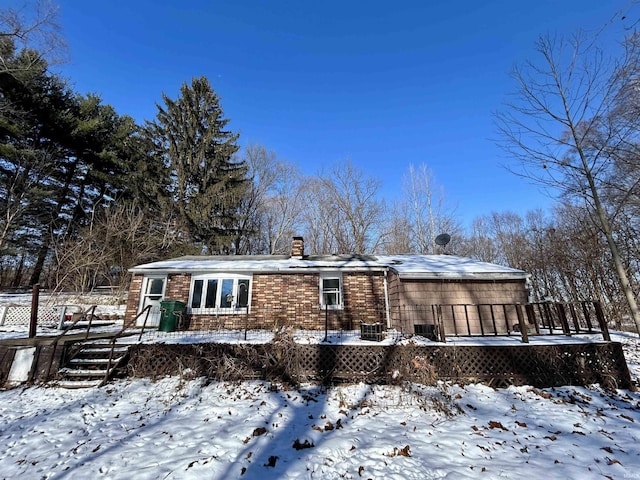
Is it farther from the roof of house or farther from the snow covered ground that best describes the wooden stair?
the roof of house

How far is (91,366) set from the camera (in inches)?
270

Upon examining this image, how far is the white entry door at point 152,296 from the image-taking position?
10773 mm

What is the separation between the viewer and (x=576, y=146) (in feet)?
33.0

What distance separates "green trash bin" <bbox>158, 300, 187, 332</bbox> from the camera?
989cm

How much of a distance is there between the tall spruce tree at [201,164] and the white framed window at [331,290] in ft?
38.5

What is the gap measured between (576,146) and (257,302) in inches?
540

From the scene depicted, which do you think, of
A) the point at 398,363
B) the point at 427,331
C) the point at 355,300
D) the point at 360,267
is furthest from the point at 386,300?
the point at 398,363

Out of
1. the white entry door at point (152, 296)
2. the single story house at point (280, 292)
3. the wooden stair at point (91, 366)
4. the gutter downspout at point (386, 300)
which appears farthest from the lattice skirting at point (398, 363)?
the white entry door at point (152, 296)

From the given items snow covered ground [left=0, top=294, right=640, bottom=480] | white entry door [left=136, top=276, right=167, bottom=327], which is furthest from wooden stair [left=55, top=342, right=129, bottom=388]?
white entry door [left=136, top=276, right=167, bottom=327]

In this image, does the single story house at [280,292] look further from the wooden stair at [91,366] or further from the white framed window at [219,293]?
the wooden stair at [91,366]

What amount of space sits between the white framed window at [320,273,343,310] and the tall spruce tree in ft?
38.5

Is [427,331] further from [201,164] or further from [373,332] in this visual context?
[201,164]

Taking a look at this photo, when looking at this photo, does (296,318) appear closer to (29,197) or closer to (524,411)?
(524,411)

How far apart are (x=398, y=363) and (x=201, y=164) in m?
21.0
